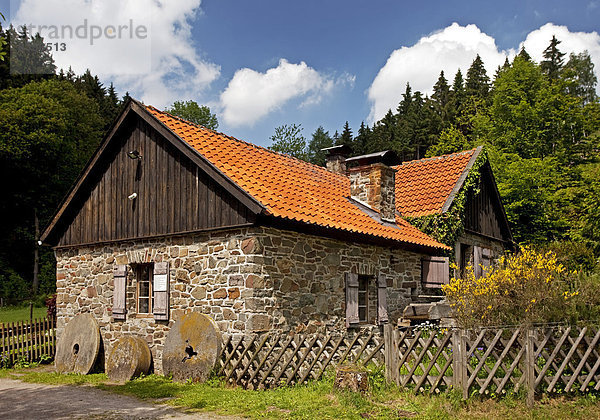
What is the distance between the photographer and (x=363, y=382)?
7977mm

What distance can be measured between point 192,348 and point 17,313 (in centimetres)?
1941

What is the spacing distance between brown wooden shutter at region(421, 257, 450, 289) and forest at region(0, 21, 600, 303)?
23.5 ft

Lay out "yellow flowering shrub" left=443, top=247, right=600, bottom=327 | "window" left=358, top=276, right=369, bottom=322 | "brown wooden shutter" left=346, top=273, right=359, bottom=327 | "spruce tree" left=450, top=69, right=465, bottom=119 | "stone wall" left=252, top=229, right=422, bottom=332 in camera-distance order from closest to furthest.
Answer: "yellow flowering shrub" left=443, top=247, right=600, bottom=327, "stone wall" left=252, top=229, right=422, bottom=332, "brown wooden shutter" left=346, top=273, right=359, bottom=327, "window" left=358, top=276, right=369, bottom=322, "spruce tree" left=450, top=69, right=465, bottom=119

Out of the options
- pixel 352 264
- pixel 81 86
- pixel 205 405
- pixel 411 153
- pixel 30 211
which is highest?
pixel 81 86

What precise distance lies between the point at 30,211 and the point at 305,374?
A: 3108 centimetres

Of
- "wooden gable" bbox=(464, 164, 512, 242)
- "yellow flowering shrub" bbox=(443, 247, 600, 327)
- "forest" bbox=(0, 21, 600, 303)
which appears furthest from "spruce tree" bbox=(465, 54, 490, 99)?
"yellow flowering shrub" bbox=(443, 247, 600, 327)

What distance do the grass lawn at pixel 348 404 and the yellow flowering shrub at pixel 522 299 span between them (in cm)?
138

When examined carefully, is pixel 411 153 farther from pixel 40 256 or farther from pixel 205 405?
pixel 205 405

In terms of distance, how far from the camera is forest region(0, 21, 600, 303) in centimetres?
2469

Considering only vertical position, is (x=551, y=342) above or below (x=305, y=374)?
above

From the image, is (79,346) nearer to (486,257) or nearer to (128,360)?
(128,360)

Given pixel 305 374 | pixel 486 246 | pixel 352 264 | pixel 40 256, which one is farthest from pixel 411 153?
pixel 305 374

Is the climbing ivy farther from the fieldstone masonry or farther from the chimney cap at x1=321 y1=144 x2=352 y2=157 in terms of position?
the chimney cap at x1=321 y1=144 x2=352 y2=157

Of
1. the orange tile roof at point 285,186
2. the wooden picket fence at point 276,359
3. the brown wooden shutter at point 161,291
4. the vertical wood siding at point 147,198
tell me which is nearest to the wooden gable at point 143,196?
the vertical wood siding at point 147,198
